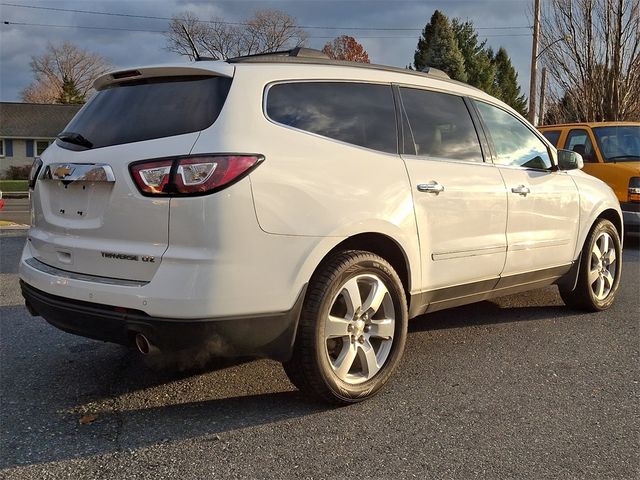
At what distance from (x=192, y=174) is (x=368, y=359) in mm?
1390

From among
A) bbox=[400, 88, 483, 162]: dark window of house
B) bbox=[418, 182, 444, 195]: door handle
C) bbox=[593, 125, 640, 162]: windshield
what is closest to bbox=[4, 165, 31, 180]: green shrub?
bbox=[593, 125, 640, 162]: windshield

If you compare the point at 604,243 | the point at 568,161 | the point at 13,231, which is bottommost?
the point at 13,231

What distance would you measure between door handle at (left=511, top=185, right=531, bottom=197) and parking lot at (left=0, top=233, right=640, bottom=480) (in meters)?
1.07

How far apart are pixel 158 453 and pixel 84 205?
1255 millimetres

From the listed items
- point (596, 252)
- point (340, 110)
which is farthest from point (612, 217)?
point (340, 110)

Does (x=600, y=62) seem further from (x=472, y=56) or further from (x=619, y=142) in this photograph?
(x=472, y=56)

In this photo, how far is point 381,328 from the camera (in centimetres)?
340

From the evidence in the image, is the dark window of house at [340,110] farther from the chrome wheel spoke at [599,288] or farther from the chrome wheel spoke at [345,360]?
the chrome wheel spoke at [599,288]

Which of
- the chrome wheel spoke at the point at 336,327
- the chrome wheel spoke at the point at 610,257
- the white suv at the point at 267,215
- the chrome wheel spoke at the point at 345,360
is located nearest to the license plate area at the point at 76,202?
the white suv at the point at 267,215

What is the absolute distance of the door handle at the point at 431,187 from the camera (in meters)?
3.60

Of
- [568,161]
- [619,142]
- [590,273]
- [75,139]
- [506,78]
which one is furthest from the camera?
[506,78]

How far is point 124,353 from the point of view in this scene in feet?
13.6

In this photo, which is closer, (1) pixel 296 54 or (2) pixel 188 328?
(2) pixel 188 328

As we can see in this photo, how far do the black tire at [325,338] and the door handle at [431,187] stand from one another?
522mm
